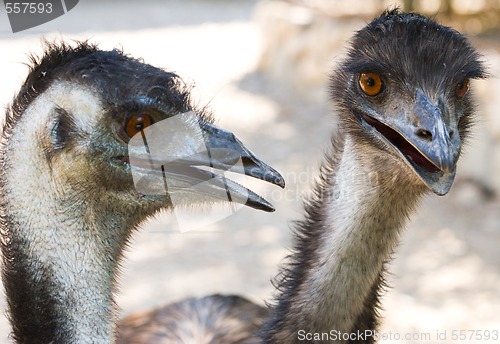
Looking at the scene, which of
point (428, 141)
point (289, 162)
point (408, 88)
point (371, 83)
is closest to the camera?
point (428, 141)

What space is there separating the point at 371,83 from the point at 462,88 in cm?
29

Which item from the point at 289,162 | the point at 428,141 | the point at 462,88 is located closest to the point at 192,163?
the point at 428,141

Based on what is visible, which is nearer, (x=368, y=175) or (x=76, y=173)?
(x=76, y=173)

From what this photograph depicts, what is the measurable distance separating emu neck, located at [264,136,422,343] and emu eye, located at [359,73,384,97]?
0.19 m

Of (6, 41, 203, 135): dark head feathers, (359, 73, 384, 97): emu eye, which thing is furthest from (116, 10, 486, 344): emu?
(6, 41, 203, 135): dark head feathers

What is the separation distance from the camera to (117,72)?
87.0 inches

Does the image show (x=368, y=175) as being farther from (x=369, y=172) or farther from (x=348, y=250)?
(x=348, y=250)

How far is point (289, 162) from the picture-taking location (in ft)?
22.9

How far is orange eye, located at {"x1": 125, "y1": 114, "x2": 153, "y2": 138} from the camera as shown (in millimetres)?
2193

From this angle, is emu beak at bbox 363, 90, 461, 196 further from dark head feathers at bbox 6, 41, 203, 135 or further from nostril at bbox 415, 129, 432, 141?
dark head feathers at bbox 6, 41, 203, 135

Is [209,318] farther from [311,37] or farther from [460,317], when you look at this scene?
[311,37]

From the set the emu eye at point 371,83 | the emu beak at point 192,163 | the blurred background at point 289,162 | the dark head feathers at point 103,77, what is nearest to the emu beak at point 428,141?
the emu eye at point 371,83

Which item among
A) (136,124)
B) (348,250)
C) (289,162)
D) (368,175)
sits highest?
(136,124)

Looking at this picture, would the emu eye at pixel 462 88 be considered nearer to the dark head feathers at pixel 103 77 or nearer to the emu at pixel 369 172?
the emu at pixel 369 172
